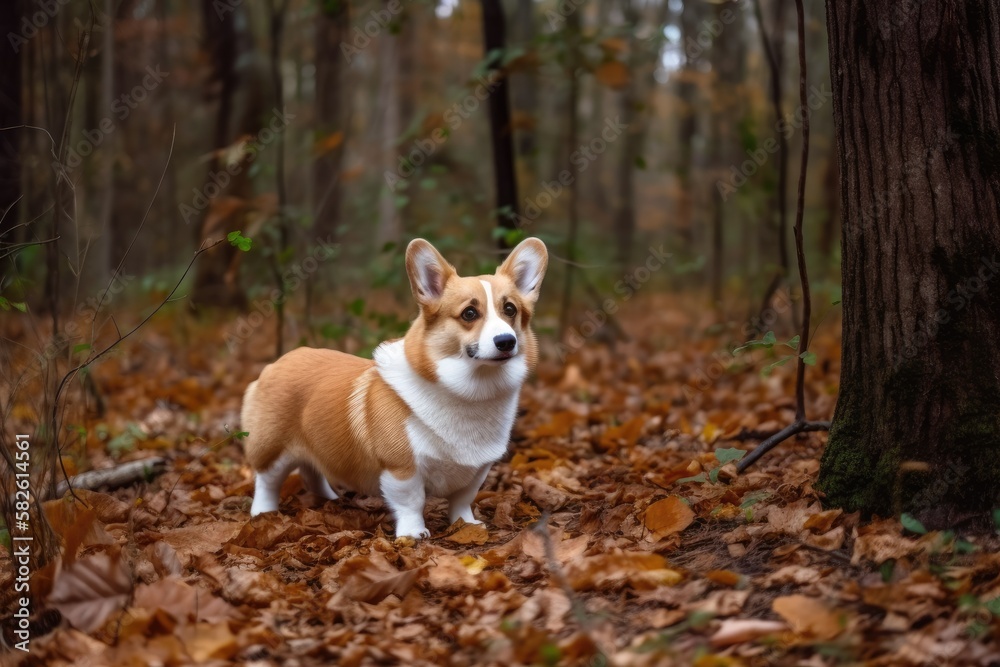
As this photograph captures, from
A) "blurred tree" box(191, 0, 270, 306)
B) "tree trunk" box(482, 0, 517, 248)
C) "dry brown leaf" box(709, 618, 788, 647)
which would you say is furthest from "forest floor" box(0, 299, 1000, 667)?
"blurred tree" box(191, 0, 270, 306)

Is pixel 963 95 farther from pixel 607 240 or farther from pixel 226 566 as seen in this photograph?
pixel 607 240

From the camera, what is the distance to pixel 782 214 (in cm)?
653

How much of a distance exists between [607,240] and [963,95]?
1885cm

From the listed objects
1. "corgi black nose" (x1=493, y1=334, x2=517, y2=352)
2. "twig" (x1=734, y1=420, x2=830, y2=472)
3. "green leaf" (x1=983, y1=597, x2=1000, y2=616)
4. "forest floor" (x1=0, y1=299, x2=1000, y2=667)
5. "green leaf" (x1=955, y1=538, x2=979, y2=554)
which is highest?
"corgi black nose" (x1=493, y1=334, x2=517, y2=352)

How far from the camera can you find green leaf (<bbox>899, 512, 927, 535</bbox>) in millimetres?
3002

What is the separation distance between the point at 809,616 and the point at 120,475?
380 centimetres

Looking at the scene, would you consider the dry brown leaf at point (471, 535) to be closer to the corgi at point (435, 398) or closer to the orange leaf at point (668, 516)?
the corgi at point (435, 398)

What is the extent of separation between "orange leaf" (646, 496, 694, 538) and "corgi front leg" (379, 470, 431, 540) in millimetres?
1010

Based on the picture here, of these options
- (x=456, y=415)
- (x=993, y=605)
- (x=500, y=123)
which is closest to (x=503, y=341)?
(x=456, y=415)

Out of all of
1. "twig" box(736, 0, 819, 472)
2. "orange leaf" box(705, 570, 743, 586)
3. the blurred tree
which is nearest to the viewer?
"orange leaf" box(705, 570, 743, 586)

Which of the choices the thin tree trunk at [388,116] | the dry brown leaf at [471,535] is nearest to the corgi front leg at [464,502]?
the dry brown leaf at [471,535]

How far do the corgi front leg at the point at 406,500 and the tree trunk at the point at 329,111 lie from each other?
9.71 feet

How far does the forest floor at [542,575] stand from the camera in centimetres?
252

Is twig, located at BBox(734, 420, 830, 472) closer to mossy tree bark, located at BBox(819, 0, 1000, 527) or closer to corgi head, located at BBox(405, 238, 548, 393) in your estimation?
mossy tree bark, located at BBox(819, 0, 1000, 527)
